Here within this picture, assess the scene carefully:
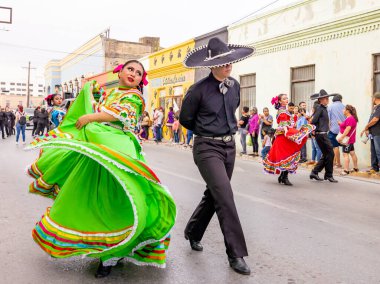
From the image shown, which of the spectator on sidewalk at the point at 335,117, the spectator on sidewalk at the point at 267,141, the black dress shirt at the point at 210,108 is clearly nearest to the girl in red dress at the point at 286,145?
the spectator on sidewalk at the point at 335,117

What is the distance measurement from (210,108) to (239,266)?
54.7 inches

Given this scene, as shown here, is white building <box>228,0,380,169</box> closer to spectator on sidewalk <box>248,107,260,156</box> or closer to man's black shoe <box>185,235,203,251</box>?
spectator on sidewalk <box>248,107,260,156</box>

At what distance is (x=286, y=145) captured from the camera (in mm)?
9852

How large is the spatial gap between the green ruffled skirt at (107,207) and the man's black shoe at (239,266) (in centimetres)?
60

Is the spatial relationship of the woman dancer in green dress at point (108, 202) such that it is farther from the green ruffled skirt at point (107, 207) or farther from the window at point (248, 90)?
the window at point (248, 90)

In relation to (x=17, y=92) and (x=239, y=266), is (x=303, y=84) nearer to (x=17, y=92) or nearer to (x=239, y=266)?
(x=239, y=266)

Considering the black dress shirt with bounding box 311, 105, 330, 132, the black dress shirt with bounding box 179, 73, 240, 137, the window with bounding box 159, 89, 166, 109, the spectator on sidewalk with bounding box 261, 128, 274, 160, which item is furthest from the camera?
the window with bounding box 159, 89, 166, 109

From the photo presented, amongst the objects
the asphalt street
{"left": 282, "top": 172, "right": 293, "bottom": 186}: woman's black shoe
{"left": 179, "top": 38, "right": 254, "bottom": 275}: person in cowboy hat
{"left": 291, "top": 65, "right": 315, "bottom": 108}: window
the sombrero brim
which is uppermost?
{"left": 291, "top": 65, "right": 315, "bottom": 108}: window

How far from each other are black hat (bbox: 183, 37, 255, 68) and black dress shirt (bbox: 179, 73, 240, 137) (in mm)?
184

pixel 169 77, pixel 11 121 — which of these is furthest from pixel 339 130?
pixel 11 121

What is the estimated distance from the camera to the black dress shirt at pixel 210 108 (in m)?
4.48

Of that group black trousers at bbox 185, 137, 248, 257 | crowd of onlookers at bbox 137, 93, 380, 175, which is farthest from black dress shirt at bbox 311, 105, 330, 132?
black trousers at bbox 185, 137, 248, 257

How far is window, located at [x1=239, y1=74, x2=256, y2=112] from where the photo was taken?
2036 cm

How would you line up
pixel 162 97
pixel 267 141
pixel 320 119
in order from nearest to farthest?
pixel 320 119, pixel 267 141, pixel 162 97
